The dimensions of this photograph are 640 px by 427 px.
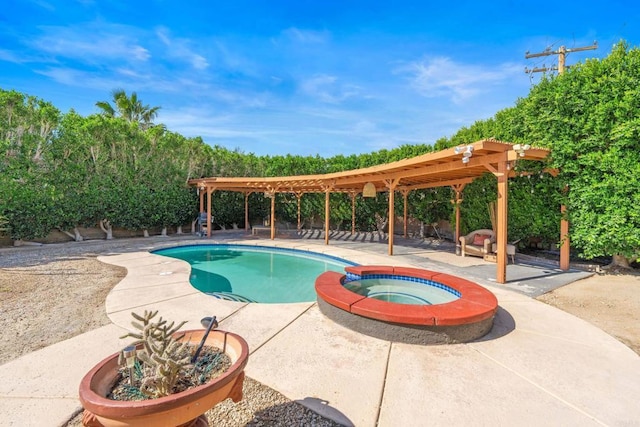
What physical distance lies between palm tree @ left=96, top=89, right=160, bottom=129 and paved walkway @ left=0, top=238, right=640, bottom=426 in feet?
71.7

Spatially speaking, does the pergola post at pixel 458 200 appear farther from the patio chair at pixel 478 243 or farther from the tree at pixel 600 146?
the tree at pixel 600 146

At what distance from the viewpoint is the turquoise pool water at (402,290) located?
18.0 feet

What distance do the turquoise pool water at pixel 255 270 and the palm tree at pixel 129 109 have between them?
52.8 ft

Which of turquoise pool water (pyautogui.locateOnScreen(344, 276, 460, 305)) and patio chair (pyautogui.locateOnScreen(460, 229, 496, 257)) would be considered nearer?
turquoise pool water (pyautogui.locateOnScreen(344, 276, 460, 305))

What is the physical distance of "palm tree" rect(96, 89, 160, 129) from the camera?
832 inches

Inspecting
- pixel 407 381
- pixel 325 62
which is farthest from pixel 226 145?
pixel 407 381

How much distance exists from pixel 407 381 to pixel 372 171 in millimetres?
7382

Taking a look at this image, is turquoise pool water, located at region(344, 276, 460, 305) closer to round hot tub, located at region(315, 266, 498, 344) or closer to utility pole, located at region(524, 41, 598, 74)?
round hot tub, located at region(315, 266, 498, 344)

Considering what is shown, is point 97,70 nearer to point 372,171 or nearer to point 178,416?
point 372,171

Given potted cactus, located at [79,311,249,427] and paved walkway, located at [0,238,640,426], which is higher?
potted cactus, located at [79,311,249,427]

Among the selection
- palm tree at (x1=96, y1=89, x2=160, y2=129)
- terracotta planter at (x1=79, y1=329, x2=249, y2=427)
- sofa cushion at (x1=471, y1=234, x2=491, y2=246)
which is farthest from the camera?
palm tree at (x1=96, y1=89, x2=160, y2=129)

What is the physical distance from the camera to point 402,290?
20.0 feet

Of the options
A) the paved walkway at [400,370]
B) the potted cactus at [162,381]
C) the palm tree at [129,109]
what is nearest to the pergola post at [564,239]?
the paved walkway at [400,370]

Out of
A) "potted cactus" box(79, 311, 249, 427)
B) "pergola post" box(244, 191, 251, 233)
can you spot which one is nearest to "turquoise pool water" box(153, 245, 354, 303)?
"potted cactus" box(79, 311, 249, 427)
